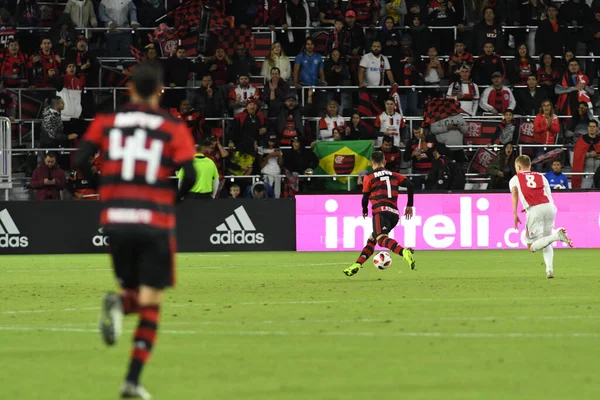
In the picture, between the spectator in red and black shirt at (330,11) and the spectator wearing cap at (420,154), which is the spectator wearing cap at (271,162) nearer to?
the spectator wearing cap at (420,154)

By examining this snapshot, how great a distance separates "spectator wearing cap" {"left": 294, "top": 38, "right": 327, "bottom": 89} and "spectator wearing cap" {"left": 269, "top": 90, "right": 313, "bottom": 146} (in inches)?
42.9

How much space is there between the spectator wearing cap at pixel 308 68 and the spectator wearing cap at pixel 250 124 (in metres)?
1.88

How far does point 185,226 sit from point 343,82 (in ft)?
18.4

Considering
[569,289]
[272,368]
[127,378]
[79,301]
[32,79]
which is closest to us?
[127,378]

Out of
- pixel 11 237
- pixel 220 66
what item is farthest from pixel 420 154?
pixel 11 237

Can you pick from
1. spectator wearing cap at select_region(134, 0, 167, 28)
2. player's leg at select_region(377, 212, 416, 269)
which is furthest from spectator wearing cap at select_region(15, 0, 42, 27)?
player's leg at select_region(377, 212, 416, 269)

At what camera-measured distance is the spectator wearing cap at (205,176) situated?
82.7 feet

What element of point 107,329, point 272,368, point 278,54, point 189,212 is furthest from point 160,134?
point 278,54

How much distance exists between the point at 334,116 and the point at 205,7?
494 cm

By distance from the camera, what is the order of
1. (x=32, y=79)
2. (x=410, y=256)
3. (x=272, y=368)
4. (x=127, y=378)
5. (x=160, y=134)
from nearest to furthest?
(x=127, y=378) → (x=160, y=134) → (x=272, y=368) → (x=410, y=256) → (x=32, y=79)

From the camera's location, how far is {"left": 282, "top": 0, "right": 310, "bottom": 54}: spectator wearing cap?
98.5 ft

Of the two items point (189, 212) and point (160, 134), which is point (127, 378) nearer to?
point (160, 134)

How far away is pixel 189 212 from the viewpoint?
26422 millimetres

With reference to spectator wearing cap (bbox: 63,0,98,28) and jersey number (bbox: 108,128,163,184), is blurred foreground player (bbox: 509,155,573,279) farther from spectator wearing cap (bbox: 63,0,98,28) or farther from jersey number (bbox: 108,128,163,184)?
spectator wearing cap (bbox: 63,0,98,28)
